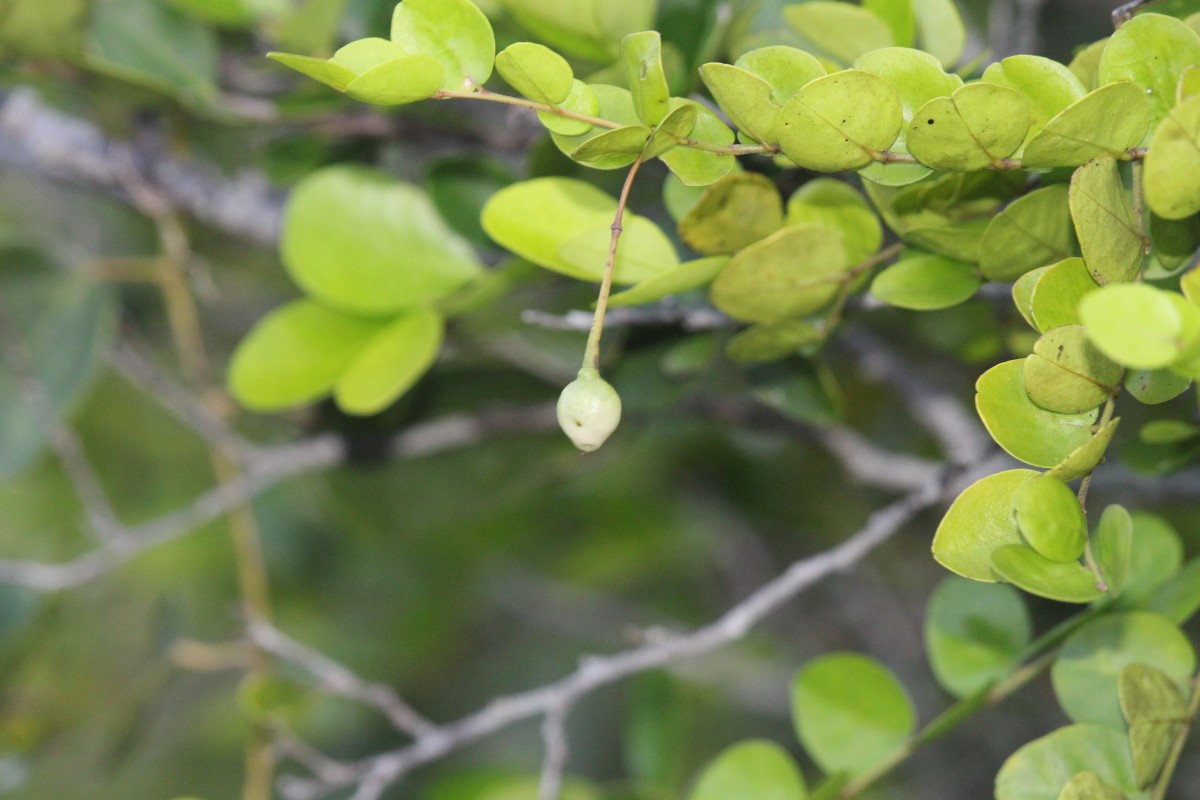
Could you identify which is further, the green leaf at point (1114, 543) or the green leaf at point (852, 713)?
the green leaf at point (852, 713)

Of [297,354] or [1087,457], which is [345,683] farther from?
[1087,457]

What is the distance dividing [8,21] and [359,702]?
1.03 m

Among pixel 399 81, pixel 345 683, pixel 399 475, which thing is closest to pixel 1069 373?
pixel 399 81

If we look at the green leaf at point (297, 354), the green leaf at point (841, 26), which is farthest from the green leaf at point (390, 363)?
the green leaf at point (841, 26)

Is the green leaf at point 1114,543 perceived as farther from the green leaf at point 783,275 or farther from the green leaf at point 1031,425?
the green leaf at point 783,275

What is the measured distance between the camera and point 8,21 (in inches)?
24.6

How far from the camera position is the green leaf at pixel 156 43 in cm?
68

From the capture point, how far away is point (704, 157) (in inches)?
14.1

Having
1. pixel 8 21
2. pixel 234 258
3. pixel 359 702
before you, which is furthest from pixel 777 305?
pixel 359 702

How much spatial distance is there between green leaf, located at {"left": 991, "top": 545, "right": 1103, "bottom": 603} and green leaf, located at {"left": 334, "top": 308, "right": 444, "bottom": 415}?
0.35m

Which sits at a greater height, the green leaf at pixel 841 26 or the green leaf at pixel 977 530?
the green leaf at pixel 841 26

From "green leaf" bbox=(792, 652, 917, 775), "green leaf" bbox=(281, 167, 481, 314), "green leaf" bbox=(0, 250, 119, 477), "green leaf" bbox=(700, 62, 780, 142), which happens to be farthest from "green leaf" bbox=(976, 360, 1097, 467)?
"green leaf" bbox=(0, 250, 119, 477)

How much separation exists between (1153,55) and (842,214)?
14 cm

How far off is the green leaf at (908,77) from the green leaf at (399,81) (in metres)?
0.15
